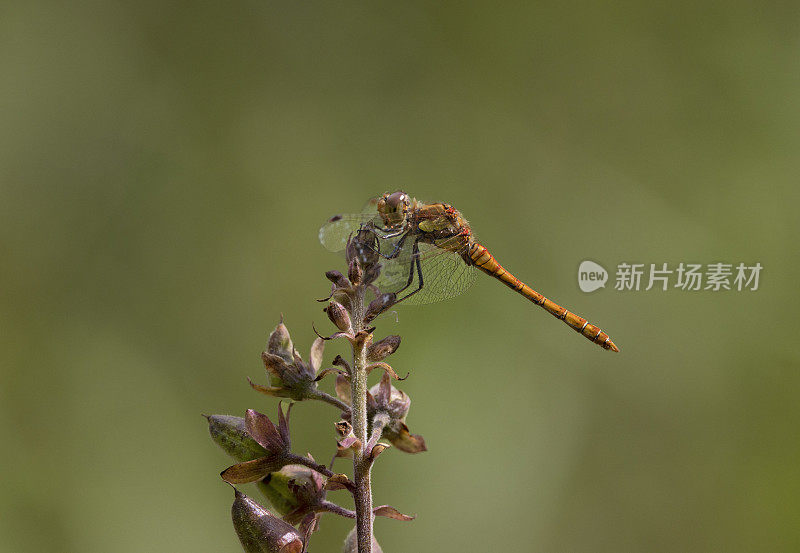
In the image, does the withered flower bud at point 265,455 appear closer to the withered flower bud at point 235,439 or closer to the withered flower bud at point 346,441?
the withered flower bud at point 235,439

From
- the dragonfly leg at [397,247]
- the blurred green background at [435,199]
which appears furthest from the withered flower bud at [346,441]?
the blurred green background at [435,199]

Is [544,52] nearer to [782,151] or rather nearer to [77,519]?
[782,151]

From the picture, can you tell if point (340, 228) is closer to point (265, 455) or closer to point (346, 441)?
point (265, 455)

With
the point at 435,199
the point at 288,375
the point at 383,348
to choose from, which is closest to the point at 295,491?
the point at 288,375

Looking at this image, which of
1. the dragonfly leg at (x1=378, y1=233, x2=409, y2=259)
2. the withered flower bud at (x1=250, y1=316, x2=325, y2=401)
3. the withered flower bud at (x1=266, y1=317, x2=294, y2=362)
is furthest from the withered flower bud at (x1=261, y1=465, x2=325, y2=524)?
the dragonfly leg at (x1=378, y1=233, x2=409, y2=259)

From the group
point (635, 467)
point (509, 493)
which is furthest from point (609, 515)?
point (509, 493)

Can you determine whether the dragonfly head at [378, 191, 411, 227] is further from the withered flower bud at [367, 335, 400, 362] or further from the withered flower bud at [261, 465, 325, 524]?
the withered flower bud at [261, 465, 325, 524]
